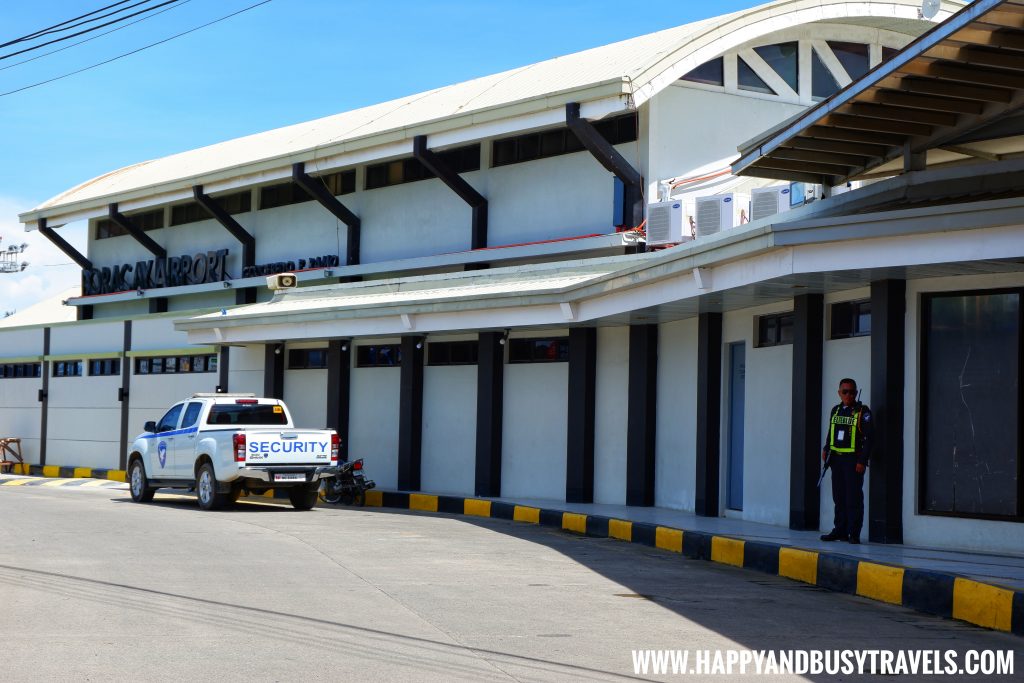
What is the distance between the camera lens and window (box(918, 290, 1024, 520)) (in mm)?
13109

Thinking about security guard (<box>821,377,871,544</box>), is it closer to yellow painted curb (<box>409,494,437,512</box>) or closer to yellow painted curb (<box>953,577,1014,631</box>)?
yellow painted curb (<box>953,577,1014,631</box>)

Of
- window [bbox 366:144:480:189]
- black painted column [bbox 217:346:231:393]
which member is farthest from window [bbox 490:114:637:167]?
black painted column [bbox 217:346:231:393]

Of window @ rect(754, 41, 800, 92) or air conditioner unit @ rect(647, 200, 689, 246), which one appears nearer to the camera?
air conditioner unit @ rect(647, 200, 689, 246)

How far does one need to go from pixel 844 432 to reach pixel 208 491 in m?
10.8

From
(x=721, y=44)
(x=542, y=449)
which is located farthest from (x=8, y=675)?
A: (x=721, y=44)

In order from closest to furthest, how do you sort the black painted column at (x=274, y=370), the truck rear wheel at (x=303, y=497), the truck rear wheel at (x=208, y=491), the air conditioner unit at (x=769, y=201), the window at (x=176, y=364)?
the air conditioner unit at (x=769, y=201), the truck rear wheel at (x=208, y=491), the truck rear wheel at (x=303, y=497), the black painted column at (x=274, y=370), the window at (x=176, y=364)

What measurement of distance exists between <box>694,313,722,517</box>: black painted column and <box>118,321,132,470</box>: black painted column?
1808cm

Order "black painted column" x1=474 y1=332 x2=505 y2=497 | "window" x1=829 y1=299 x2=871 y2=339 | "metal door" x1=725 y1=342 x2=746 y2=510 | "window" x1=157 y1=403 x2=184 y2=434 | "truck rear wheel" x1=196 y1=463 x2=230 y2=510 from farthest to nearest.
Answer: "black painted column" x1=474 y1=332 x2=505 y2=497 < "window" x1=157 y1=403 x2=184 y2=434 < "truck rear wheel" x1=196 y1=463 x2=230 y2=510 < "metal door" x1=725 y1=342 x2=746 y2=510 < "window" x1=829 y1=299 x2=871 y2=339

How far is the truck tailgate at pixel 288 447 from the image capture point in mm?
19625

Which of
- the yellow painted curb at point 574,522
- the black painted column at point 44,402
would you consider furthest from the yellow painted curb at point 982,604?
the black painted column at point 44,402

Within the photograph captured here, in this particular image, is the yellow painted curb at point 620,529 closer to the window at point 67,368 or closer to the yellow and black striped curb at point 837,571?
the yellow and black striped curb at point 837,571

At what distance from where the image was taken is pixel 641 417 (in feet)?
65.9

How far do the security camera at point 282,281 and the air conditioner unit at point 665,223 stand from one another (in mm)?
9474

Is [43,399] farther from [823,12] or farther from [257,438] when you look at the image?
[823,12]
